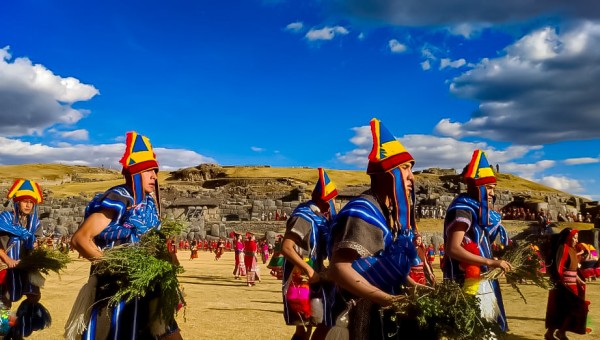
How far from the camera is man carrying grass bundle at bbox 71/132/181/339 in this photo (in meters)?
5.25

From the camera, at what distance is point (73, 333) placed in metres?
5.29

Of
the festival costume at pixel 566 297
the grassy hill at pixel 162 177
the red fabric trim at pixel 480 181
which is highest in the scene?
the grassy hill at pixel 162 177

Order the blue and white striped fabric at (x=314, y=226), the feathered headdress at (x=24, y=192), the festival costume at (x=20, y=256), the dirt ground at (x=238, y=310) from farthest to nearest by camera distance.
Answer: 1. the dirt ground at (x=238, y=310)
2. the feathered headdress at (x=24, y=192)
3. the festival costume at (x=20, y=256)
4. the blue and white striped fabric at (x=314, y=226)

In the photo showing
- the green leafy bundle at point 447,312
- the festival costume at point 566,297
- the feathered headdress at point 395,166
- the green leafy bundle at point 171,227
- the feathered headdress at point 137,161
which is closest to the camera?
the green leafy bundle at point 447,312

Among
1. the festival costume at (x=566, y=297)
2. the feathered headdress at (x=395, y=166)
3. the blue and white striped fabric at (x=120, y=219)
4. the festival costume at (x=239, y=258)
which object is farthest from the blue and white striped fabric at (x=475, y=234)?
the festival costume at (x=239, y=258)

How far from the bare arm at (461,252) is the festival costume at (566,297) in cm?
479

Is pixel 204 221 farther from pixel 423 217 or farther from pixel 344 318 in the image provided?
pixel 344 318

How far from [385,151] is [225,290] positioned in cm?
1527

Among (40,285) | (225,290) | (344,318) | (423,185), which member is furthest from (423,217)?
(344,318)

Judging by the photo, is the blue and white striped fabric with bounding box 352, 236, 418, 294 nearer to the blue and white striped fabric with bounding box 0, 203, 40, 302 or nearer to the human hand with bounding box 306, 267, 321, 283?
the human hand with bounding box 306, 267, 321, 283

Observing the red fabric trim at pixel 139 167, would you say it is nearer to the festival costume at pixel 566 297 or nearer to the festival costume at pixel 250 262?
the festival costume at pixel 566 297

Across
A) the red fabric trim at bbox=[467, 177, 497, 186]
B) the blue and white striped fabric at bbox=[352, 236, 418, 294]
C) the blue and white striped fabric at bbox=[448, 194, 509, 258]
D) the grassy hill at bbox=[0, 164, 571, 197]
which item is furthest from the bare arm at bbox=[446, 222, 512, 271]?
the grassy hill at bbox=[0, 164, 571, 197]

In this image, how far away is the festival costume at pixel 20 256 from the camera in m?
8.19

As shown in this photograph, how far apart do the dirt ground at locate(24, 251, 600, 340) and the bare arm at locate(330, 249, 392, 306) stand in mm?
3003
